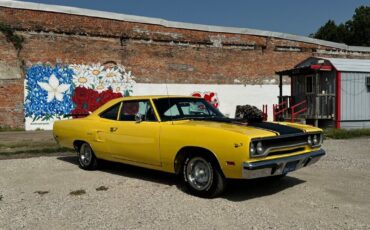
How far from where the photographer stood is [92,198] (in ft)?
20.8

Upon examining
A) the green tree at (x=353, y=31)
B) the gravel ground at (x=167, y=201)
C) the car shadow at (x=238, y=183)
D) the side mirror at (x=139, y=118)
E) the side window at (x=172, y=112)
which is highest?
the green tree at (x=353, y=31)

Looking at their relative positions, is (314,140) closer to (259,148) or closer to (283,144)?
(283,144)

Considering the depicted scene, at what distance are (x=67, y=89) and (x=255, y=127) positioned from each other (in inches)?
561

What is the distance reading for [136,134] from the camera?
23.9 feet

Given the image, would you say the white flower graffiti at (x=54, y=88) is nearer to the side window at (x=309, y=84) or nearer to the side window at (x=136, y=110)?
the side window at (x=309, y=84)

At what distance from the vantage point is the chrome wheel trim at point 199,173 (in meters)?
6.21

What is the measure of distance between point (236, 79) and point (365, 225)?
19211mm

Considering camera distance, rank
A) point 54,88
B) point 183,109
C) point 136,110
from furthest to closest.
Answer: point 54,88 → point 136,110 → point 183,109

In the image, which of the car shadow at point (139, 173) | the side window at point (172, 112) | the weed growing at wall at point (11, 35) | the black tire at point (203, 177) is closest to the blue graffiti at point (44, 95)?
the weed growing at wall at point (11, 35)

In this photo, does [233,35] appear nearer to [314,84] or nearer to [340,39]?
[314,84]

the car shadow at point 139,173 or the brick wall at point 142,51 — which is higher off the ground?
the brick wall at point 142,51

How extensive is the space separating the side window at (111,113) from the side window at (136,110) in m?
0.16

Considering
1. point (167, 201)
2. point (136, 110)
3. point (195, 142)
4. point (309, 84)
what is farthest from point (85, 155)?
point (309, 84)

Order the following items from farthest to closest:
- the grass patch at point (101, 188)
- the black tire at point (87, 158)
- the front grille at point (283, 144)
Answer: the black tire at point (87, 158) < the grass patch at point (101, 188) < the front grille at point (283, 144)
